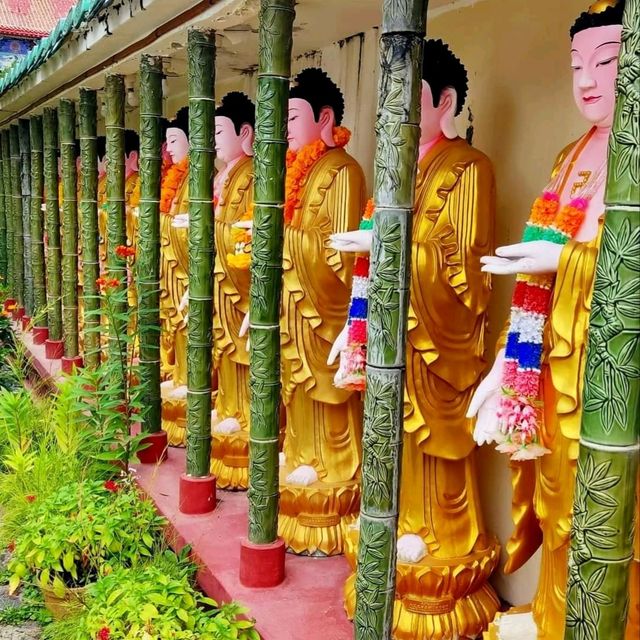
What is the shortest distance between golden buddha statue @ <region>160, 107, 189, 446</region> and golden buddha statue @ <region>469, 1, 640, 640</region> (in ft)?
9.91

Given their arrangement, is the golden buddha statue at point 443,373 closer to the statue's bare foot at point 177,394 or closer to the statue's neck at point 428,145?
the statue's neck at point 428,145

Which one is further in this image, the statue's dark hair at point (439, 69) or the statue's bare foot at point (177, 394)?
the statue's bare foot at point (177, 394)

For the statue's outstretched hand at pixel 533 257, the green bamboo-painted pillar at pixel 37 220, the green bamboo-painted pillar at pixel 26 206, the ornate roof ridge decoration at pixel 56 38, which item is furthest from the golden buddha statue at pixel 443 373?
the green bamboo-painted pillar at pixel 26 206

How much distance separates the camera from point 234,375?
4.67 m

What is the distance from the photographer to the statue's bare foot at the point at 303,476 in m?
3.72

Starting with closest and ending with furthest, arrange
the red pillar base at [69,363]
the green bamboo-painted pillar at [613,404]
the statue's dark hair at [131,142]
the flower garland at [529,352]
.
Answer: the green bamboo-painted pillar at [613,404] < the flower garland at [529,352] < the statue's dark hair at [131,142] < the red pillar base at [69,363]

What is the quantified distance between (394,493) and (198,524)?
73.4 inches

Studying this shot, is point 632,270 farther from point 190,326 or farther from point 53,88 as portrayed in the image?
point 53,88

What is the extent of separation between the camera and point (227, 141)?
4.64m

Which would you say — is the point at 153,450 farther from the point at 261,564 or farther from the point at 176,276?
the point at 261,564

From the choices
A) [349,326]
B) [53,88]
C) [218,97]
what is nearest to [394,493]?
[349,326]

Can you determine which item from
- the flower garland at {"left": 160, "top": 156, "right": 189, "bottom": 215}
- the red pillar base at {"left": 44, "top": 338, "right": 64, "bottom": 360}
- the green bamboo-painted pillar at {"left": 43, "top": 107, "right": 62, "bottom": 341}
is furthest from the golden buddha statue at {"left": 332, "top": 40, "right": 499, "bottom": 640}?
the red pillar base at {"left": 44, "top": 338, "right": 64, "bottom": 360}

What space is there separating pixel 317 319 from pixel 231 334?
1.09 meters

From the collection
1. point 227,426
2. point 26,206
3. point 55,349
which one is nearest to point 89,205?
point 55,349
